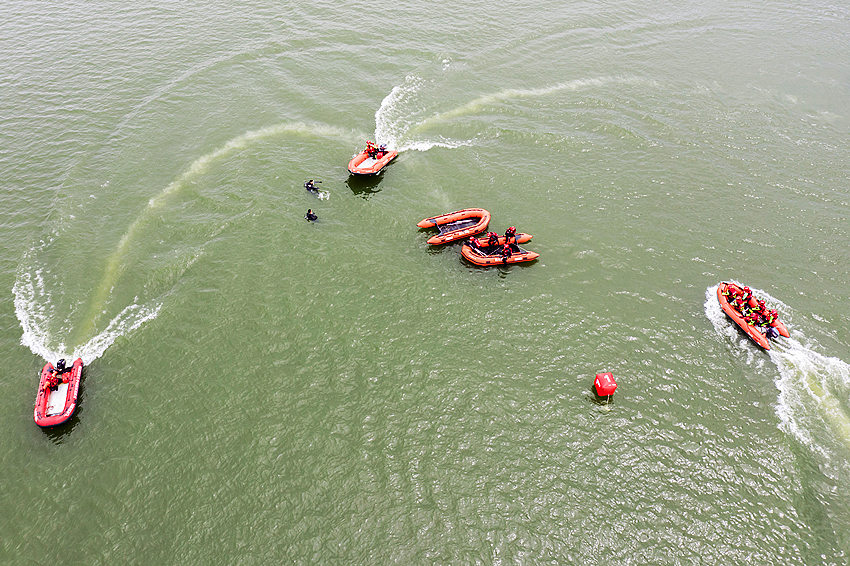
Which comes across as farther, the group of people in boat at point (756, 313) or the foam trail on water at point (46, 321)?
the foam trail on water at point (46, 321)

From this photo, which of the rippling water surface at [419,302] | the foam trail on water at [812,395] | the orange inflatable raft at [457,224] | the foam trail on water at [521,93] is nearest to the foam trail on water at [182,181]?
the rippling water surface at [419,302]

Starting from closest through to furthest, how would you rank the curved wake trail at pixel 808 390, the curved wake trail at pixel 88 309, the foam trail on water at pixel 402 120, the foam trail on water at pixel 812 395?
the curved wake trail at pixel 808 390
the foam trail on water at pixel 812 395
the curved wake trail at pixel 88 309
the foam trail on water at pixel 402 120

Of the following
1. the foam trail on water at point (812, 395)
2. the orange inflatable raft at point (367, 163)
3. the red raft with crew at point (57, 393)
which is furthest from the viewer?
the orange inflatable raft at point (367, 163)

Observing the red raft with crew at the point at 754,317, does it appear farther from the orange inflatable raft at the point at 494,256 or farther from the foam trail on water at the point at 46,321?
the foam trail on water at the point at 46,321

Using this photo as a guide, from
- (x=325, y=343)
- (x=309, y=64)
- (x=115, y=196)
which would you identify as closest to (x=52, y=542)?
(x=325, y=343)

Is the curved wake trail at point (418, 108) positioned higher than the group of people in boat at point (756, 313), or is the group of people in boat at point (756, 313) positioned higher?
the curved wake trail at point (418, 108)

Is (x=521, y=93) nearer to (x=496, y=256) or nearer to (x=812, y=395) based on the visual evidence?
(x=496, y=256)

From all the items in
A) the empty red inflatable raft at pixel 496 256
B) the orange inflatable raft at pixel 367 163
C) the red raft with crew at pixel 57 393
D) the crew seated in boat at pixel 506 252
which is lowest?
the red raft with crew at pixel 57 393

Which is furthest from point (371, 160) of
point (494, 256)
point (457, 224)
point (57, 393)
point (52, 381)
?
point (57, 393)
